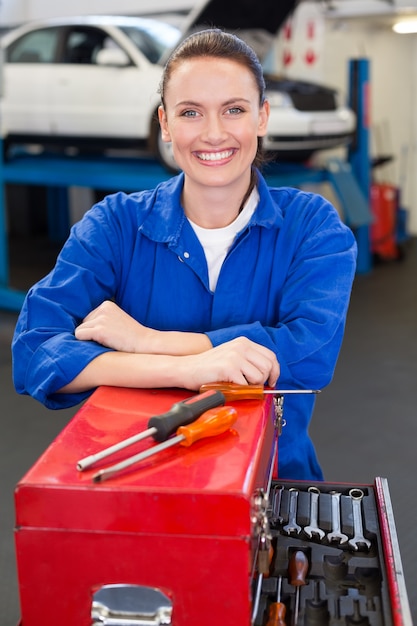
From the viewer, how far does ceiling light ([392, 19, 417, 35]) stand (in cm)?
737

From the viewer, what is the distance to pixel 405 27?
7574 millimetres

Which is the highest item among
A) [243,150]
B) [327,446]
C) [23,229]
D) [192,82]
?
[192,82]

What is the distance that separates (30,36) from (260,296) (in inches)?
221

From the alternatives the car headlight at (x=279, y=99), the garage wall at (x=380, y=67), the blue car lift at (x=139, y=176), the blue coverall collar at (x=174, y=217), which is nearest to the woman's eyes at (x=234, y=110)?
the blue coverall collar at (x=174, y=217)

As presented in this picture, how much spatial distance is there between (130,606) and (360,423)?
114 inches

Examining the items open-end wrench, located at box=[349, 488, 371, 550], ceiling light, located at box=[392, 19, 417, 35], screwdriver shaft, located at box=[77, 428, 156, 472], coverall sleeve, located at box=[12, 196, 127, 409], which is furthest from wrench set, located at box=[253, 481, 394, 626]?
ceiling light, located at box=[392, 19, 417, 35]

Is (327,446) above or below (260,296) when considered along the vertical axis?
below

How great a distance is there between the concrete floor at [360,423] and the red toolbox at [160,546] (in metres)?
1.47

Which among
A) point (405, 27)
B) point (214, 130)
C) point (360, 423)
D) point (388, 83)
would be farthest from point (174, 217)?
point (388, 83)

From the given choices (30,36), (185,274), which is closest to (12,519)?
(185,274)

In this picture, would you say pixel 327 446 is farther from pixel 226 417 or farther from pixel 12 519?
pixel 226 417

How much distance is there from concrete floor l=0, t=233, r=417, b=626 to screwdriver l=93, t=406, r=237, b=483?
153 cm

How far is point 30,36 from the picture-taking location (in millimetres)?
6469

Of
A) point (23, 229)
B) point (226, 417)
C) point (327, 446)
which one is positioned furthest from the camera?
point (23, 229)
